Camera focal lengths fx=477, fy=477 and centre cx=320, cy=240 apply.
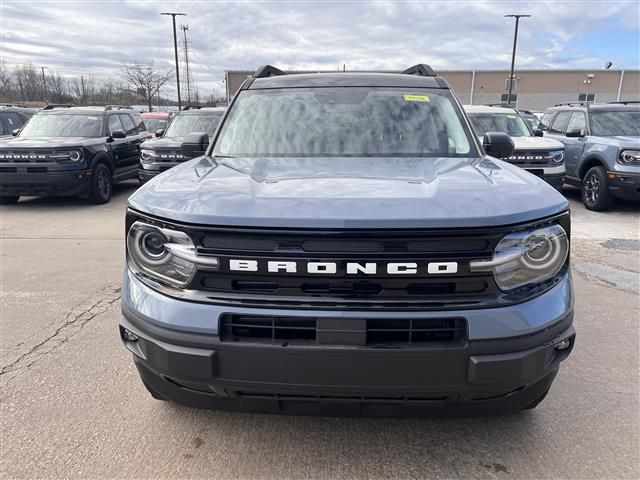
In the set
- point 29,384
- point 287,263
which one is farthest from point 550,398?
point 29,384

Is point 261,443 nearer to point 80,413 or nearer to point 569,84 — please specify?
point 80,413

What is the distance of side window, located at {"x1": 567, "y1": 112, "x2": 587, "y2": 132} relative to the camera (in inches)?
383

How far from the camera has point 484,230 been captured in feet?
6.05

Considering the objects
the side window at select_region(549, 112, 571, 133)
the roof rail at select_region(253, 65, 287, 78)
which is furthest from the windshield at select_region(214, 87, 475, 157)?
the side window at select_region(549, 112, 571, 133)

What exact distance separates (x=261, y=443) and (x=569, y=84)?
67497 mm

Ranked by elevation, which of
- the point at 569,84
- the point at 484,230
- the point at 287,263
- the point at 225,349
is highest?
the point at 569,84

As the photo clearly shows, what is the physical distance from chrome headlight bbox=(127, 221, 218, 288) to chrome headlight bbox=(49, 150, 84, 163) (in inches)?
309

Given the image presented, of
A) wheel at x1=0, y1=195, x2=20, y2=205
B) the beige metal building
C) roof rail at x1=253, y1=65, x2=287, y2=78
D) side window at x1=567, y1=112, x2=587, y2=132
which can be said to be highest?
the beige metal building

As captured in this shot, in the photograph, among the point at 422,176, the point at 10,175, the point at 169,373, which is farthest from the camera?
the point at 10,175

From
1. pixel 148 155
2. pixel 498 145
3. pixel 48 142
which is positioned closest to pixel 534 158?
pixel 498 145

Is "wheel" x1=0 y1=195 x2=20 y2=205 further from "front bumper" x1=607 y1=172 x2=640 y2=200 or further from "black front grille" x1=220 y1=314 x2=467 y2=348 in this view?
"front bumper" x1=607 y1=172 x2=640 y2=200

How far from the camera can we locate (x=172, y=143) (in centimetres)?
962

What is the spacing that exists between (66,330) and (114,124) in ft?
25.8

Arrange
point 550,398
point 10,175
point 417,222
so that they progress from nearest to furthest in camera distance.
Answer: point 417,222
point 550,398
point 10,175
